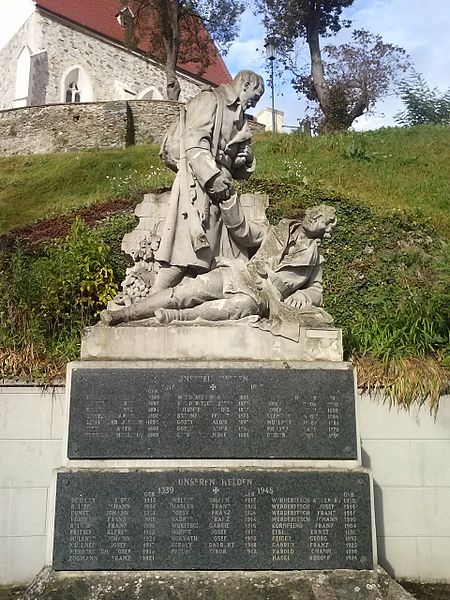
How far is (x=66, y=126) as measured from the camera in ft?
82.4

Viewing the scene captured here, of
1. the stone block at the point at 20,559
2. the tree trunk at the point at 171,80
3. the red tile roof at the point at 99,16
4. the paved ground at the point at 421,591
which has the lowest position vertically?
the paved ground at the point at 421,591

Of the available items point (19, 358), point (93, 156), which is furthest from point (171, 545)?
point (93, 156)

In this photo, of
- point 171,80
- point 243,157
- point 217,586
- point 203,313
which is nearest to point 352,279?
point 243,157

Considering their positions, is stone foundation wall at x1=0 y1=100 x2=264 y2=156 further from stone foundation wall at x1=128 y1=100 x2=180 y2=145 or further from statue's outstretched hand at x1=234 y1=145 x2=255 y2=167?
statue's outstretched hand at x1=234 y1=145 x2=255 y2=167

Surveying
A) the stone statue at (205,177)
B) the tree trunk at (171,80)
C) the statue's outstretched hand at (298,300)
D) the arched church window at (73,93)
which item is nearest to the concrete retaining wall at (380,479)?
the statue's outstretched hand at (298,300)

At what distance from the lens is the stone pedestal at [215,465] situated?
4.59 meters

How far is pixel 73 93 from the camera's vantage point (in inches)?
1375

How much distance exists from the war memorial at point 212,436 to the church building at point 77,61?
29168 millimetres

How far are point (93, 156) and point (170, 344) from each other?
18188 mm

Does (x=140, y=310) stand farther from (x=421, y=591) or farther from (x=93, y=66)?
(x=93, y=66)

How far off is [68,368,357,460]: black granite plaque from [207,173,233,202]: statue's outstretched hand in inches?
64.5

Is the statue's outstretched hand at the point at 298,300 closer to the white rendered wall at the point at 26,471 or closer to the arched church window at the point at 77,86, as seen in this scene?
the white rendered wall at the point at 26,471

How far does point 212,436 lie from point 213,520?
0.62m

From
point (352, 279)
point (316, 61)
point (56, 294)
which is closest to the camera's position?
point (56, 294)
